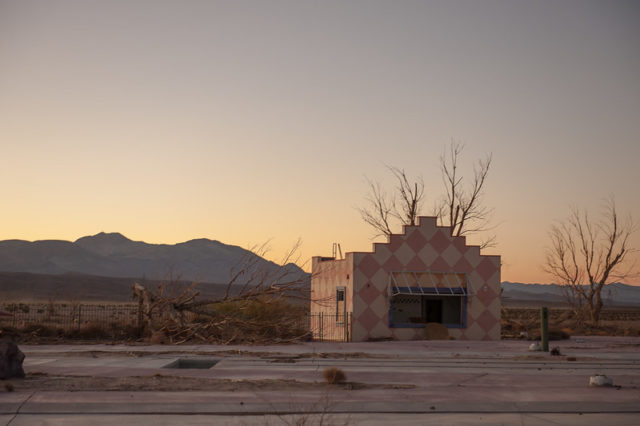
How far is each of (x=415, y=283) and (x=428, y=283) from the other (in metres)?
Answer: 0.62

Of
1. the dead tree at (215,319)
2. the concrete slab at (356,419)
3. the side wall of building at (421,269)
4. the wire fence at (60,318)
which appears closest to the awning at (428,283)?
the side wall of building at (421,269)

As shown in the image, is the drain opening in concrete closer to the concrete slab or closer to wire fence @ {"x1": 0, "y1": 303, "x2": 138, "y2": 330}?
wire fence @ {"x1": 0, "y1": 303, "x2": 138, "y2": 330}

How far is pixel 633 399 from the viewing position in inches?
516

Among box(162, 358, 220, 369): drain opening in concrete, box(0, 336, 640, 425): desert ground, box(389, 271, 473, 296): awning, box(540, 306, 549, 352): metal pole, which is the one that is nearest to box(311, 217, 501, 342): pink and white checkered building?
box(389, 271, 473, 296): awning

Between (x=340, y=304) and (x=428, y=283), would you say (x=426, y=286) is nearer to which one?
(x=428, y=283)

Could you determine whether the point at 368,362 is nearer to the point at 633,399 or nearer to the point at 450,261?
the point at 633,399

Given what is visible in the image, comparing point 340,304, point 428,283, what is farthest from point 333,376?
point 340,304

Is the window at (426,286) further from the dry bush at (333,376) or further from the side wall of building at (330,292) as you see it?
the dry bush at (333,376)

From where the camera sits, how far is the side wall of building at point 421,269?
102 ft

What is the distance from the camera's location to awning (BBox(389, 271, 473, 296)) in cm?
3144

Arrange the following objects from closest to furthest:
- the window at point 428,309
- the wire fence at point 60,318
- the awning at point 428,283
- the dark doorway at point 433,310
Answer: the wire fence at point 60,318, the awning at point 428,283, the window at point 428,309, the dark doorway at point 433,310

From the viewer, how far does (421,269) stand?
31.9 metres

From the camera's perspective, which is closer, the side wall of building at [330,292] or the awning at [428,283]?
the awning at [428,283]

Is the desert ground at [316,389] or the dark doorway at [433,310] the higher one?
the dark doorway at [433,310]
